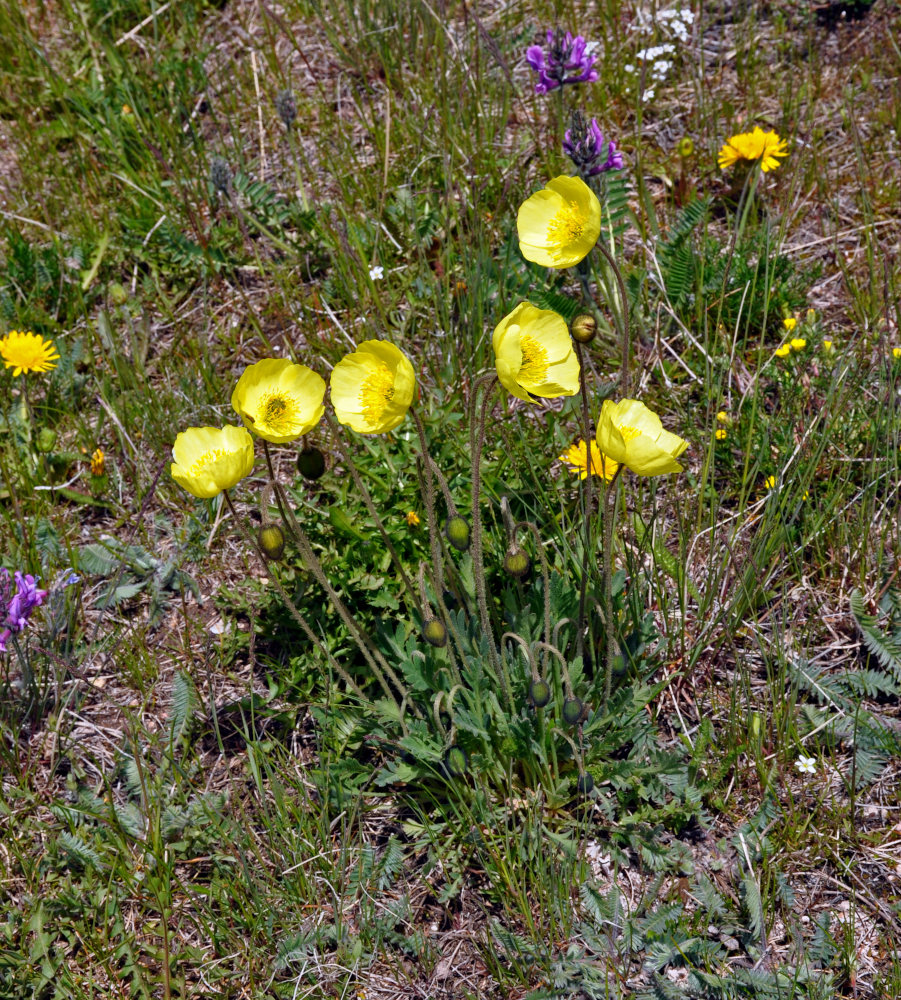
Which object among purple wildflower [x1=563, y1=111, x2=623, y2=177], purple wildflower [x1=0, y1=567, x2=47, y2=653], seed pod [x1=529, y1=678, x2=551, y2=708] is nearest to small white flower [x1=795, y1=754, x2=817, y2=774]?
seed pod [x1=529, y1=678, x2=551, y2=708]

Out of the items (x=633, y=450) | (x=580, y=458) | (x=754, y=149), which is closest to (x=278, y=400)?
(x=633, y=450)

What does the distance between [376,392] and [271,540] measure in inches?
14.5

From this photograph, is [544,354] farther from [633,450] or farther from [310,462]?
[310,462]

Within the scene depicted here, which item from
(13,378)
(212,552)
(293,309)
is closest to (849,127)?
(293,309)

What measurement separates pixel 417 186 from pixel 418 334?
2.27ft

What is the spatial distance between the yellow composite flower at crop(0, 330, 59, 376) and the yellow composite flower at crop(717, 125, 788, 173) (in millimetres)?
2399

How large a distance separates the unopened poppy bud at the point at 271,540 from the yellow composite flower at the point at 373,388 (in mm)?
264

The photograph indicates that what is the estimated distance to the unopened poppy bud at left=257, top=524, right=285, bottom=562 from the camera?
1814 mm

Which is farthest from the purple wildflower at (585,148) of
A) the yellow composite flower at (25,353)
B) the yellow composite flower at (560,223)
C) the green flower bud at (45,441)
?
the green flower bud at (45,441)

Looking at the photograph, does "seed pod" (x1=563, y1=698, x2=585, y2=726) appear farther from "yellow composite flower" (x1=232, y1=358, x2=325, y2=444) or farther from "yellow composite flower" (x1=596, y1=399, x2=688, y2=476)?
"yellow composite flower" (x1=232, y1=358, x2=325, y2=444)

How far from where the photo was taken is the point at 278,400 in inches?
71.5

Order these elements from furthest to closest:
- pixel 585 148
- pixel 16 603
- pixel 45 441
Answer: pixel 45 441
pixel 585 148
pixel 16 603

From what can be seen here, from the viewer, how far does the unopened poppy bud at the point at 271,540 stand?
5.95 feet

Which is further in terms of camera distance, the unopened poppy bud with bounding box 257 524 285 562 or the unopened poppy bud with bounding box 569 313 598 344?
the unopened poppy bud with bounding box 257 524 285 562
